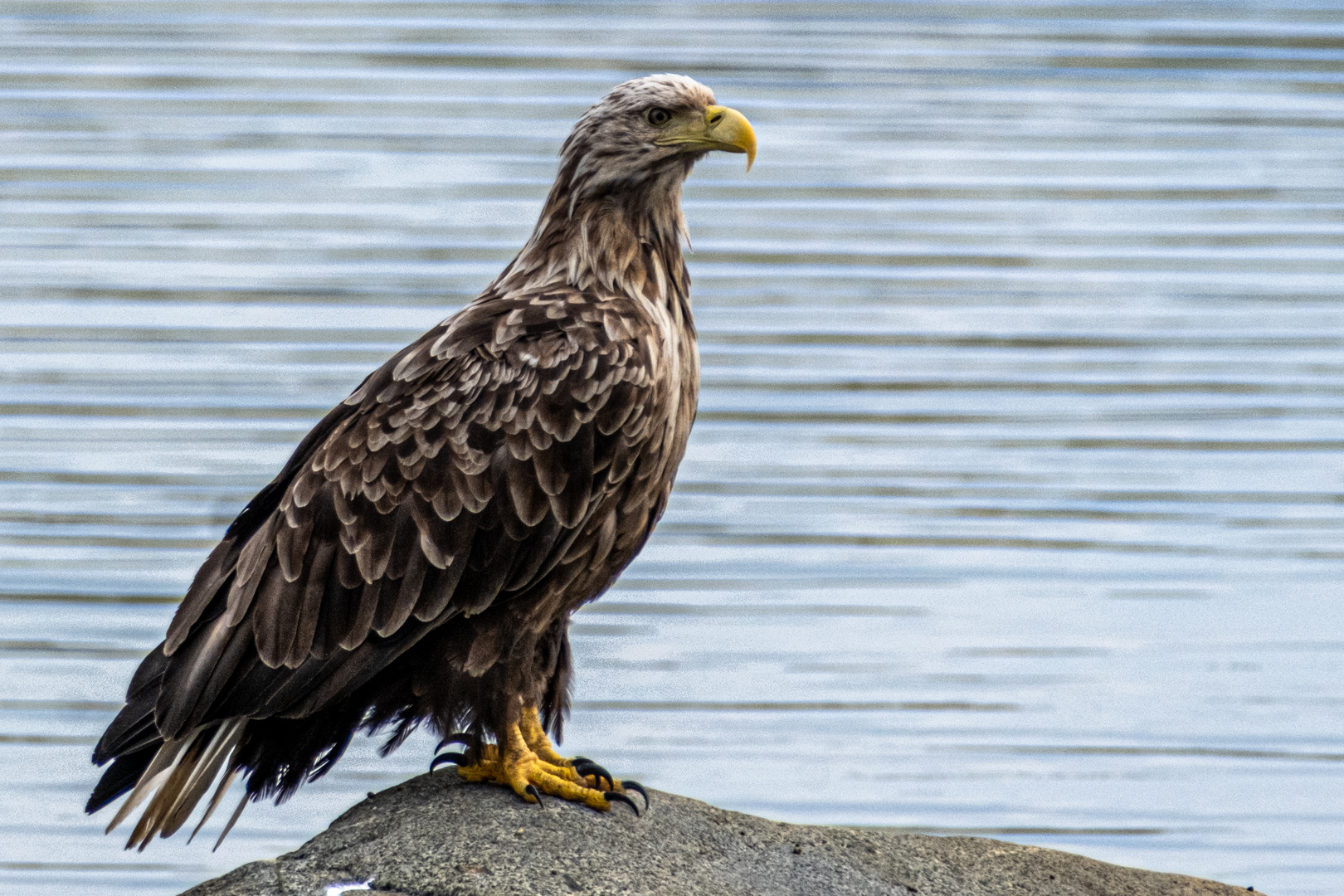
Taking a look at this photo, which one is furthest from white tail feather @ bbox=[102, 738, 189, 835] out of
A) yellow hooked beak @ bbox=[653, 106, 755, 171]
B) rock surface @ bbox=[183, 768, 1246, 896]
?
yellow hooked beak @ bbox=[653, 106, 755, 171]

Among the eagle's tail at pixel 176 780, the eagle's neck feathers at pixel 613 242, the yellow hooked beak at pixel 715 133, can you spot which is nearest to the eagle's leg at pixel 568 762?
the eagle's tail at pixel 176 780

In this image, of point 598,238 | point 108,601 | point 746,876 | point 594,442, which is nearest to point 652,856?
point 746,876

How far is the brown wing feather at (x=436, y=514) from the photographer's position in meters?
3.99

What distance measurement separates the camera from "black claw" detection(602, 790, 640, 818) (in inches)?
164

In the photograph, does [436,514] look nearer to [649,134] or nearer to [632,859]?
[632,859]

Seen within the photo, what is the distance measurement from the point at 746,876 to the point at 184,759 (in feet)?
4.31

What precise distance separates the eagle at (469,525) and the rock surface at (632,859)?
13cm

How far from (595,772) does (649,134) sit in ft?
4.94

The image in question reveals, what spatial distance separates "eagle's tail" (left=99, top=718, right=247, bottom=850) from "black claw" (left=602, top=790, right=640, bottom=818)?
86 cm

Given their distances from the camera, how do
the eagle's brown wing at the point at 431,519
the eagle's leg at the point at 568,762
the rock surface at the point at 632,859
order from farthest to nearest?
the eagle's leg at the point at 568,762
the eagle's brown wing at the point at 431,519
the rock surface at the point at 632,859

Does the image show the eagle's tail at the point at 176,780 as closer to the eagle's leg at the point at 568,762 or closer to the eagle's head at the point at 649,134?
the eagle's leg at the point at 568,762

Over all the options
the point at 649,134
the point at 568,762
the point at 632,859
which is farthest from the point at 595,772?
the point at 649,134

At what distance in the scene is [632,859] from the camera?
3.96m

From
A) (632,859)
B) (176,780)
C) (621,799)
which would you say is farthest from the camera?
(621,799)
